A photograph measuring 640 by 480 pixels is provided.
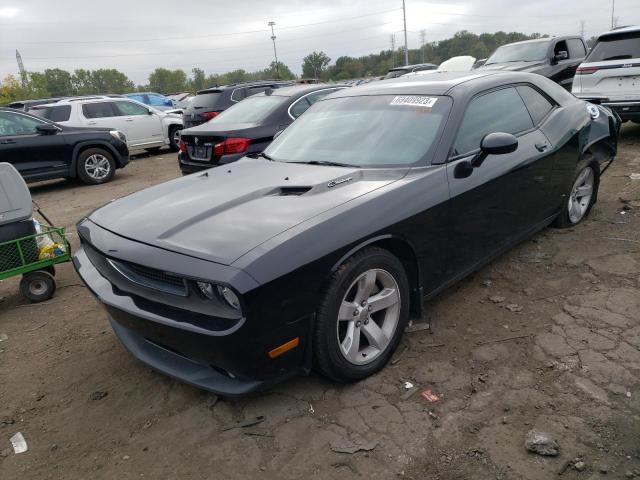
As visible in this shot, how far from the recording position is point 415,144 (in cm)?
320

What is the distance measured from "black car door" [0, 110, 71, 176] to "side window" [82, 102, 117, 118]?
3002mm

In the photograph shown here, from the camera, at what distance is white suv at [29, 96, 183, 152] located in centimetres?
1150

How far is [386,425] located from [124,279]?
156 centimetres

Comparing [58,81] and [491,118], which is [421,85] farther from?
[58,81]

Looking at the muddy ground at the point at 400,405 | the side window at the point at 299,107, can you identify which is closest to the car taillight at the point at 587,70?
the side window at the point at 299,107

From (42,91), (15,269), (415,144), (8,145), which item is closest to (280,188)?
(415,144)

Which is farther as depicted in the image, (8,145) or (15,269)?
(8,145)

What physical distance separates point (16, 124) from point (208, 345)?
8466 millimetres

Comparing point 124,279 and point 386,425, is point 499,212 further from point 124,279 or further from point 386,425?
point 124,279

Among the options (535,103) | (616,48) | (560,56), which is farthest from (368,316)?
(560,56)

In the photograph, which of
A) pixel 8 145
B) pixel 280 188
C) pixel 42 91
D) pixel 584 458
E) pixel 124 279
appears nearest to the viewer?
pixel 584 458

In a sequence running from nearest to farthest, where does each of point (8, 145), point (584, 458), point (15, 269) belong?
point (584, 458), point (15, 269), point (8, 145)

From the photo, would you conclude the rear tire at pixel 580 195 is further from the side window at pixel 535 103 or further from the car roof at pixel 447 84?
the car roof at pixel 447 84

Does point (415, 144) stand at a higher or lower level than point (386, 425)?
higher
